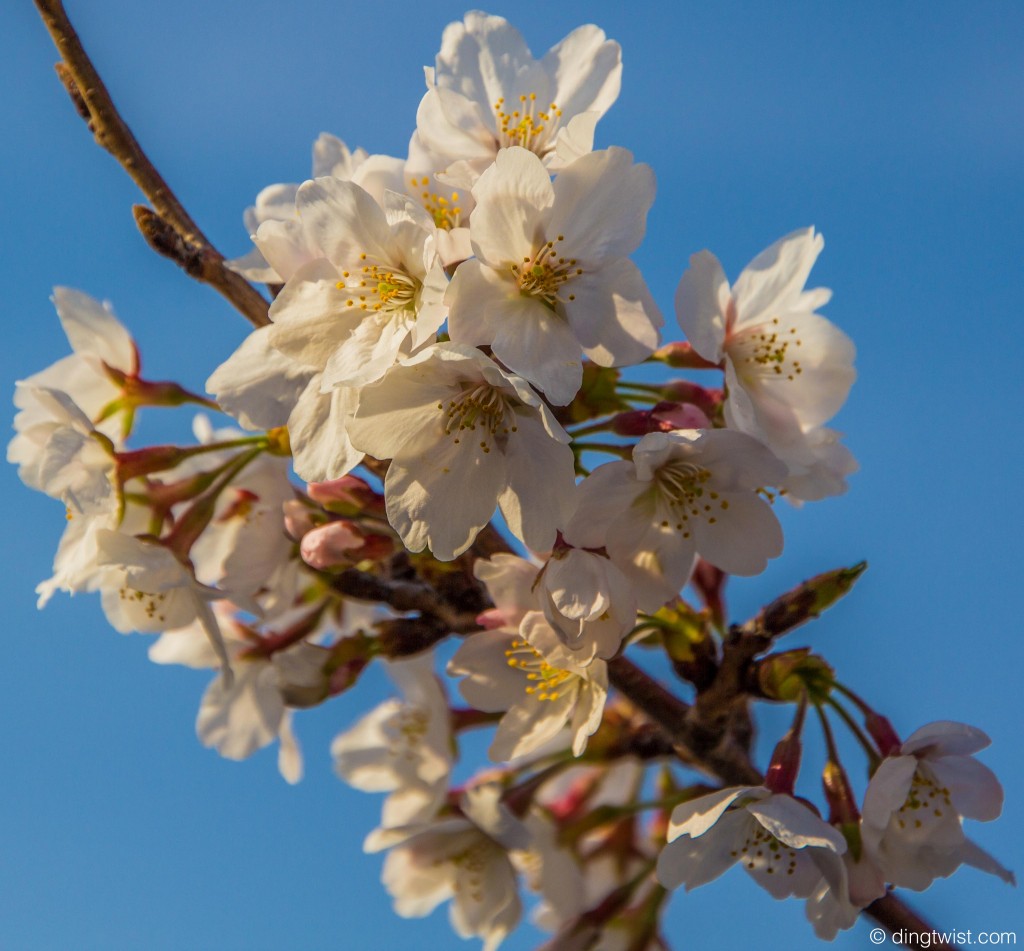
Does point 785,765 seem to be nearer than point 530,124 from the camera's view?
Yes

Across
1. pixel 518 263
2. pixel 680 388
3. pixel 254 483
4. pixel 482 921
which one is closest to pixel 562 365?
pixel 518 263

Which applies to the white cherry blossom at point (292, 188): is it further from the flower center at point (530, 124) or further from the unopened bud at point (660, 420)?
the unopened bud at point (660, 420)

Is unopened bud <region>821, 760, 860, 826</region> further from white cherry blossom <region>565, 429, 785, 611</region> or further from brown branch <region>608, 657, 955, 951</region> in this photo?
white cherry blossom <region>565, 429, 785, 611</region>

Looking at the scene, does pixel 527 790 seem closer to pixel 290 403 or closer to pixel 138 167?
pixel 290 403

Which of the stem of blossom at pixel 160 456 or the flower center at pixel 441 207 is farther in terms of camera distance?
the stem of blossom at pixel 160 456

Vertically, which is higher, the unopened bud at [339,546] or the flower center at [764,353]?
the flower center at [764,353]

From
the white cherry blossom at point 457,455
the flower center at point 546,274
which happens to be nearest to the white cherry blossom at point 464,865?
the white cherry blossom at point 457,455

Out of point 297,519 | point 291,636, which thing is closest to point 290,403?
point 297,519
